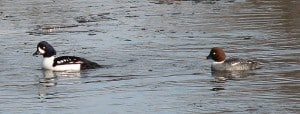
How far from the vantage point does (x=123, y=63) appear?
20.8 meters

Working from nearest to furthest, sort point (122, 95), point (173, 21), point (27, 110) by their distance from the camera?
point (27, 110) < point (122, 95) < point (173, 21)

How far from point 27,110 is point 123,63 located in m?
6.05

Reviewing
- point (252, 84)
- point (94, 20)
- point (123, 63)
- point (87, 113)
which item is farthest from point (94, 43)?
point (87, 113)

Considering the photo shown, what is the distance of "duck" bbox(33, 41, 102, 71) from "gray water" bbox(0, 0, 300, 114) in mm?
223

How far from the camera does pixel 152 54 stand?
22.0 metres

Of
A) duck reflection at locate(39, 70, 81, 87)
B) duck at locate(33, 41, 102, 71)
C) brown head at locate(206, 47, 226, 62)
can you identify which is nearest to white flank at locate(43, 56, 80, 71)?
duck at locate(33, 41, 102, 71)

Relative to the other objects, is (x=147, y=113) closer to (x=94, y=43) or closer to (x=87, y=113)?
(x=87, y=113)

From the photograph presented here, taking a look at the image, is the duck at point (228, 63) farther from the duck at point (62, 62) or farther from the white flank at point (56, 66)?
the white flank at point (56, 66)

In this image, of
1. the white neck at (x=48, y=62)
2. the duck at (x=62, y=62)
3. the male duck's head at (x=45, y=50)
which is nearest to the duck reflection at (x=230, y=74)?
the duck at (x=62, y=62)

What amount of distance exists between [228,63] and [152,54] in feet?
9.49

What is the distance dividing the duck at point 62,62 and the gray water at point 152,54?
22 centimetres

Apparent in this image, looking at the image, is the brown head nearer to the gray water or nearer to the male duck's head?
the gray water

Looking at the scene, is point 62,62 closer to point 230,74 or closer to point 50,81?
point 50,81

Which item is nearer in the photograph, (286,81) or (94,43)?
(286,81)
